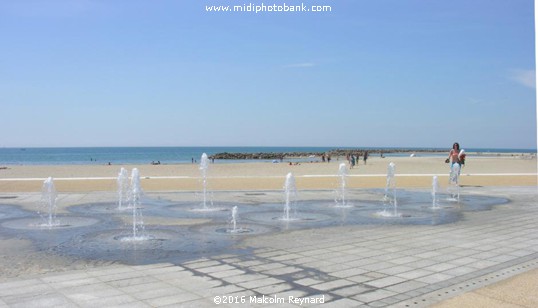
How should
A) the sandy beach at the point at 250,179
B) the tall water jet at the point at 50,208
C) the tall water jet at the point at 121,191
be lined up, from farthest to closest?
the sandy beach at the point at 250,179 → the tall water jet at the point at 121,191 → the tall water jet at the point at 50,208

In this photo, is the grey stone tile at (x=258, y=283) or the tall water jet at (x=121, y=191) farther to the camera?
the tall water jet at (x=121, y=191)

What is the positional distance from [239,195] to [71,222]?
7.28m

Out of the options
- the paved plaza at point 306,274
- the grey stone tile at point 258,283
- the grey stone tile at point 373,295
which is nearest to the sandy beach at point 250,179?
the paved plaza at point 306,274

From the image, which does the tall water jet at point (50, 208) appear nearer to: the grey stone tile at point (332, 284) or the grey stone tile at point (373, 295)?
the grey stone tile at point (332, 284)

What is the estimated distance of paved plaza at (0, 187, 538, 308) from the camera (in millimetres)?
5375

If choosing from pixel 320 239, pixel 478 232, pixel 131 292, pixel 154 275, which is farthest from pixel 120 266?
pixel 478 232

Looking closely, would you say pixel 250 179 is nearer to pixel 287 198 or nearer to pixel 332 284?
pixel 287 198

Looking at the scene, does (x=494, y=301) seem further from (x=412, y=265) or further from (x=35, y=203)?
(x=35, y=203)

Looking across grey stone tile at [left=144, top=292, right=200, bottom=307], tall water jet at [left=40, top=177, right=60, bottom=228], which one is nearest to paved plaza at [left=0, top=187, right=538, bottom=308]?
grey stone tile at [left=144, top=292, right=200, bottom=307]

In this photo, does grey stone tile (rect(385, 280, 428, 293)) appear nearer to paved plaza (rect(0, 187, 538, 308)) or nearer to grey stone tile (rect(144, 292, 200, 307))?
paved plaza (rect(0, 187, 538, 308))

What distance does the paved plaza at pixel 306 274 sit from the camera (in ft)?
17.6

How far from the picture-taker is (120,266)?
6855 millimetres

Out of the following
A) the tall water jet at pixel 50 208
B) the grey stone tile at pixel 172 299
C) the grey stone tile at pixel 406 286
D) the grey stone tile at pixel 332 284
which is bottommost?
the grey stone tile at pixel 406 286

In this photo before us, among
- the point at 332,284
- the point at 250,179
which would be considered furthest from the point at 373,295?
the point at 250,179
